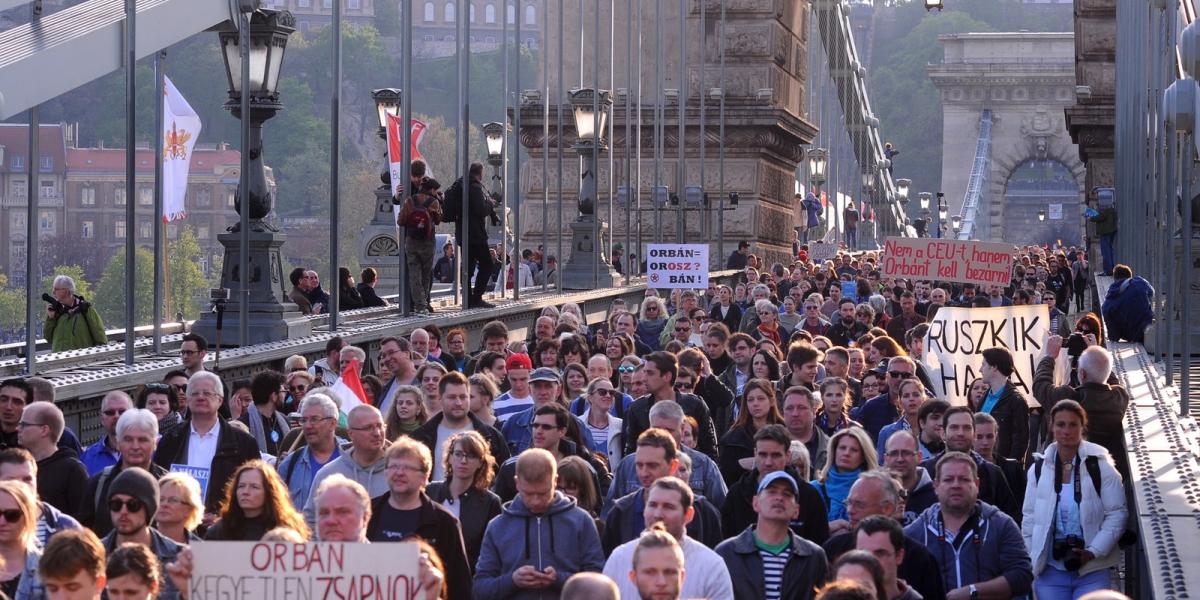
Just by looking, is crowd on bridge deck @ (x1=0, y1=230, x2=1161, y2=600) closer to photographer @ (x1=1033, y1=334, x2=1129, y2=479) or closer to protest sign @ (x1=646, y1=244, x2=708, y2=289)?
photographer @ (x1=1033, y1=334, x2=1129, y2=479)

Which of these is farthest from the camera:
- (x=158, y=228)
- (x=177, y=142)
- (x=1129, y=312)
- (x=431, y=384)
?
(x=177, y=142)

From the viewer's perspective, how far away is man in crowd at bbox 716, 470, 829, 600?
7770 mm

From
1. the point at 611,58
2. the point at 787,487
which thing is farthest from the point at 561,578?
the point at 611,58

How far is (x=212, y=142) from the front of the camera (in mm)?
81938

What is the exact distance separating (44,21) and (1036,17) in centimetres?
14324

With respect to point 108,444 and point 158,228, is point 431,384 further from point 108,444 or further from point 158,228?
point 158,228

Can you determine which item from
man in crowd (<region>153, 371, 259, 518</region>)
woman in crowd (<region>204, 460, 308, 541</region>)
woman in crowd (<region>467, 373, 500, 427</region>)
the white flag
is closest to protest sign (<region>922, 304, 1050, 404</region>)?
woman in crowd (<region>467, 373, 500, 427</region>)

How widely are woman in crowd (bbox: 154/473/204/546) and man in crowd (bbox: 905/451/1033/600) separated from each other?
2.77m

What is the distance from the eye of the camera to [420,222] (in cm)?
1839

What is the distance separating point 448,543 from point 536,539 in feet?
A: 1.07

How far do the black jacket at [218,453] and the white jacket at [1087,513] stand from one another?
10.8ft

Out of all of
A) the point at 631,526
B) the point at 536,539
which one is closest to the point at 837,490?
the point at 631,526

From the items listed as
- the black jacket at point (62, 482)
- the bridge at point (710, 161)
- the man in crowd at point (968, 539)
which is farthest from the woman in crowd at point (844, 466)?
the black jacket at point (62, 482)

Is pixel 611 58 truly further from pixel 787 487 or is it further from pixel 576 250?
pixel 787 487
